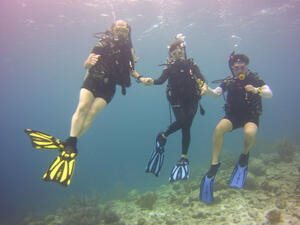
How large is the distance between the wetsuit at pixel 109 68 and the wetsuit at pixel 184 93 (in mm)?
1034

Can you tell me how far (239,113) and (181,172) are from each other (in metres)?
2.42

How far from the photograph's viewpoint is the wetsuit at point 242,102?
5312mm

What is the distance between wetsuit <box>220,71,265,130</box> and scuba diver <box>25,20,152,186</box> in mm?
2647

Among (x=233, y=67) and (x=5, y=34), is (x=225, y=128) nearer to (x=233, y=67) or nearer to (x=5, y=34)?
(x=233, y=67)

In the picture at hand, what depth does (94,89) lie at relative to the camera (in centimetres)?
458

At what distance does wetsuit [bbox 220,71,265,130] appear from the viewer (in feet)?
17.4

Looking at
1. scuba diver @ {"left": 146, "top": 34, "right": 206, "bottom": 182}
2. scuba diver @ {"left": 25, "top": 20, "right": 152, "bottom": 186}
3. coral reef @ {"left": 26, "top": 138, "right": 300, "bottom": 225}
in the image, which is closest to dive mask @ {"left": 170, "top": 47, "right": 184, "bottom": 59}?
scuba diver @ {"left": 146, "top": 34, "right": 206, "bottom": 182}

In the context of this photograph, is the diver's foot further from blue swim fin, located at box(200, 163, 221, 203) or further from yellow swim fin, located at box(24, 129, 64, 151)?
yellow swim fin, located at box(24, 129, 64, 151)

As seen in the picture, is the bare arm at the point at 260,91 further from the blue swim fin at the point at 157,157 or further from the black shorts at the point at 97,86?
the black shorts at the point at 97,86

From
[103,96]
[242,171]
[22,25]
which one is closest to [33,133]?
[103,96]

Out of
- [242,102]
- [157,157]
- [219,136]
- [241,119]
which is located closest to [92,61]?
[157,157]

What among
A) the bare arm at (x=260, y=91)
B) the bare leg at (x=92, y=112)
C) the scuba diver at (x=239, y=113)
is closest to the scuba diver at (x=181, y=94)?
the scuba diver at (x=239, y=113)

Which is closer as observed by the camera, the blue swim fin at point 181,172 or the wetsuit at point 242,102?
the blue swim fin at point 181,172

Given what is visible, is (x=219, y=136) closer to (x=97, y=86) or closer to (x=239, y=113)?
(x=239, y=113)
